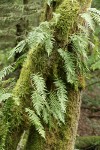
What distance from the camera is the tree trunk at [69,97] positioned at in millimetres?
4266

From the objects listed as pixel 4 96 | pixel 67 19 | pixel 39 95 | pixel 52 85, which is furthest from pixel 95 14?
pixel 4 96

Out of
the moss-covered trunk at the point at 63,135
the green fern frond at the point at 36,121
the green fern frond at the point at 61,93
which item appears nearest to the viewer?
the green fern frond at the point at 36,121

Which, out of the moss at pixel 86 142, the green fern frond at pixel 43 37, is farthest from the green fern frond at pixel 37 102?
the moss at pixel 86 142

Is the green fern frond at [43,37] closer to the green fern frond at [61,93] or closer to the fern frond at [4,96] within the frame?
the green fern frond at [61,93]

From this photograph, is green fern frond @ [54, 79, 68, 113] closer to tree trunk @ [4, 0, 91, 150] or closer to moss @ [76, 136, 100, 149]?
tree trunk @ [4, 0, 91, 150]

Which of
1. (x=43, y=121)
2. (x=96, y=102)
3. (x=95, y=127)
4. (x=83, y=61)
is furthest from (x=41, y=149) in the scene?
(x=96, y=102)

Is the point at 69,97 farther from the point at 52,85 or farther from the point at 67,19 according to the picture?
the point at 67,19

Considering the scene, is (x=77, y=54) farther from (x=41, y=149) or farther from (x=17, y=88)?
(x=41, y=149)

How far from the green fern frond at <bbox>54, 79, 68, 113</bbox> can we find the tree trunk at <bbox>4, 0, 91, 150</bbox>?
6.3 inches

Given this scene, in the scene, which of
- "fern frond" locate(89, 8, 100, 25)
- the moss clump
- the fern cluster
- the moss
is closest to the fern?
the fern cluster

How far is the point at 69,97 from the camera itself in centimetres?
445

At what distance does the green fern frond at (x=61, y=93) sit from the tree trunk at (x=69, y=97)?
160mm

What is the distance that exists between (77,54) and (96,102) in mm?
14051

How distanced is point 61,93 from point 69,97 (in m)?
0.25
